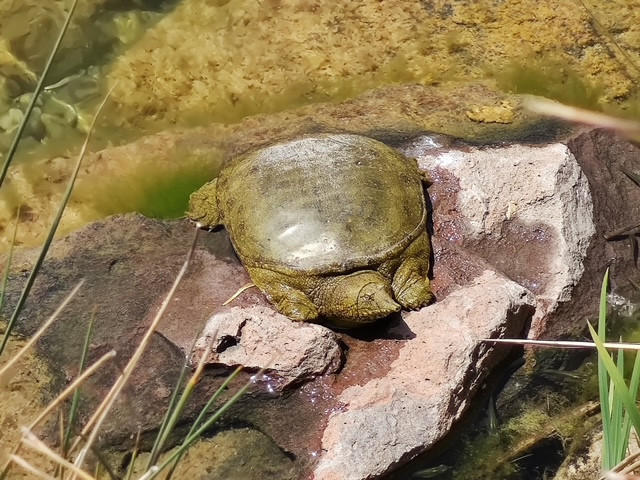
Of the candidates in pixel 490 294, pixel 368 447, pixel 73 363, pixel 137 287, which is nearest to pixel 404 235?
pixel 490 294

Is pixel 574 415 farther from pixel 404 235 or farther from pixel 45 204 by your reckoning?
pixel 45 204

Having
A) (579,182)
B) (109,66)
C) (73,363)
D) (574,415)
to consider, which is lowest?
(574,415)

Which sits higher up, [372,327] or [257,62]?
[257,62]

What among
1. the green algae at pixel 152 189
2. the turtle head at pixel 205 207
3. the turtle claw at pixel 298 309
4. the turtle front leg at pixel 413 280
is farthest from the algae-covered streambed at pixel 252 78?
the turtle claw at pixel 298 309

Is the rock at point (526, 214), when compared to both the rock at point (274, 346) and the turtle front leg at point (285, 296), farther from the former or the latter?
the rock at point (274, 346)

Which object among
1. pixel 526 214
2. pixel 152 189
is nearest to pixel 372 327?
pixel 526 214

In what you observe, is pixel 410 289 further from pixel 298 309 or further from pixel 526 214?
pixel 526 214

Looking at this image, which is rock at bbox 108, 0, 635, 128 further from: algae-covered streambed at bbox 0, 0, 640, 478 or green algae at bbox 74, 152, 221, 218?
green algae at bbox 74, 152, 221, 218

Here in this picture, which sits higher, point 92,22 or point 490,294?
point 92,22
